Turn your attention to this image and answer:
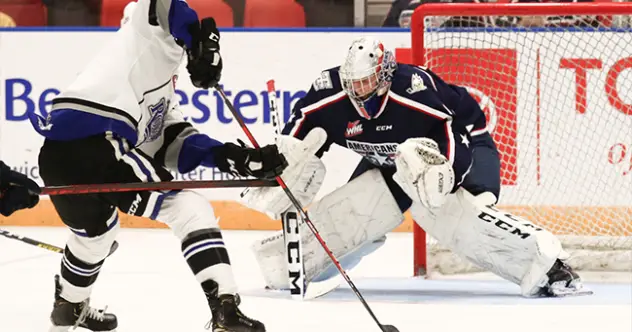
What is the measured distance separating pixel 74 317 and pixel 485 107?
2.49 meters

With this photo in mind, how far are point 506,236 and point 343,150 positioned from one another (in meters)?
1.65

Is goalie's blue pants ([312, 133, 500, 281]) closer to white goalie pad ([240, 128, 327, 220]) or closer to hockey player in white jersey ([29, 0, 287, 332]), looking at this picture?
white goalie pad ([240, 128, 327, 220])

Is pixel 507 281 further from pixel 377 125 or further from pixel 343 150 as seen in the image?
pixel 343 150

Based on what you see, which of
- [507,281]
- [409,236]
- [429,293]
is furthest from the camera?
[409,236]

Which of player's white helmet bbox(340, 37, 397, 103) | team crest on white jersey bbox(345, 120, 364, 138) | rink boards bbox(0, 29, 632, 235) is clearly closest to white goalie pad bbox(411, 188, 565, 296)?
team crest on white jersey bbox(345, 120, 364, 138)

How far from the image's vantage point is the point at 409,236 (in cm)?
546

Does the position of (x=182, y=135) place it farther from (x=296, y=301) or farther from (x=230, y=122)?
(x=230, y=122)

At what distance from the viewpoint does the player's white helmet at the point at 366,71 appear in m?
3.81

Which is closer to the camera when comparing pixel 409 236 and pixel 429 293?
pixel 429 293

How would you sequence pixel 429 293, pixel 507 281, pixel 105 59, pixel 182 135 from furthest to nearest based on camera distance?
pixel 507 281
pixel 429 293
pixel 182 135
pixel 105 59

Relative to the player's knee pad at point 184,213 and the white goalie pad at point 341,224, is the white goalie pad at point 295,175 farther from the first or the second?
the player's knee pad at point 184,213

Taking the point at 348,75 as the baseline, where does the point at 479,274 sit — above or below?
below

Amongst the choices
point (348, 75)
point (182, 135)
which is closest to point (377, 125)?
point (348, 75)

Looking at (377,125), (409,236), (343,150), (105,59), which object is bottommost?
(409,236)
